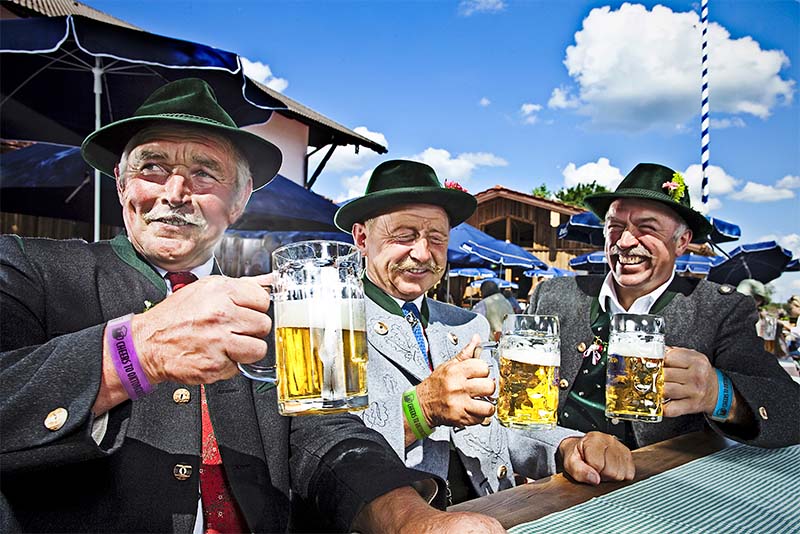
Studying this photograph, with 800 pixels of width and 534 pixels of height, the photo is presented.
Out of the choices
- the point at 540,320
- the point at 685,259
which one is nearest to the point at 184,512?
the point at 540,320

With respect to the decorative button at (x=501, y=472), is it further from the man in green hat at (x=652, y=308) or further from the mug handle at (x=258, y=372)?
the mug handle at (x=258, y=372)

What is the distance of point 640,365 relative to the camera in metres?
1.25

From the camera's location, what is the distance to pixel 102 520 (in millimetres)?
1041

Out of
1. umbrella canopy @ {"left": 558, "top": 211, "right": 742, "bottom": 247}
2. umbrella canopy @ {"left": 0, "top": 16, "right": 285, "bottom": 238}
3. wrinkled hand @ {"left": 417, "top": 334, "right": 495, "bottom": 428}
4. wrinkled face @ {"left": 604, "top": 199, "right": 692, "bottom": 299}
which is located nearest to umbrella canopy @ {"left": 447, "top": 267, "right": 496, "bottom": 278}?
umbrella canopy @ {"left": 558, "top": 211, "right": 742, "bottom": 247}

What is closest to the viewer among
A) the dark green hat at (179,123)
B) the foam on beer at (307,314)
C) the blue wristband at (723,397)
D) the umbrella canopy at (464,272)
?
the foam on beer at (307,314)

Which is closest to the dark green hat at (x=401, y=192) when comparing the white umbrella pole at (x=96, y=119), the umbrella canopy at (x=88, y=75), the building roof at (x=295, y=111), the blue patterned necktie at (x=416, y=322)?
the building roof at (x=295, y=111)

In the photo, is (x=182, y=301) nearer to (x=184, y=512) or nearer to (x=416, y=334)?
(x=184, y=512)

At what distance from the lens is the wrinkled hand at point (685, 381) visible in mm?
1375

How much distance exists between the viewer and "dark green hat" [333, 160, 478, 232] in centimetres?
170

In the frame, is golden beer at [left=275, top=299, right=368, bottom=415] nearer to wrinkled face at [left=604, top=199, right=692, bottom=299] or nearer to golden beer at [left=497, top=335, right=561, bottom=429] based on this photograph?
golden beer at [left=497, top=335, right=561, bottom=429]

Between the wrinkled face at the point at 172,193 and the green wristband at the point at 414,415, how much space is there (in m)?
0.63

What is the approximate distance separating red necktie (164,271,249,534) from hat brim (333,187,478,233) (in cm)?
81

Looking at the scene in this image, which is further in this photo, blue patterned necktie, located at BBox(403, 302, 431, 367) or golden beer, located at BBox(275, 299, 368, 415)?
blue patterned necktie, located at BBox(403, 302, 431, 367)

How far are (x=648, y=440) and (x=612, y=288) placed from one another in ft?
1.81
